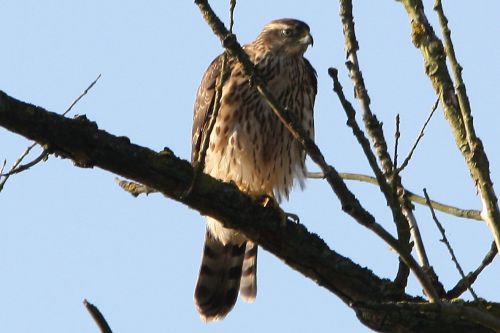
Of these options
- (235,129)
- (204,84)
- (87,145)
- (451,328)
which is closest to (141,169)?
(87,145)

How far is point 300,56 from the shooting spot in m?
6.57

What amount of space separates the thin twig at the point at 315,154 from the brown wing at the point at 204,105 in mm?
2841

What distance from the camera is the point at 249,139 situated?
5930mm

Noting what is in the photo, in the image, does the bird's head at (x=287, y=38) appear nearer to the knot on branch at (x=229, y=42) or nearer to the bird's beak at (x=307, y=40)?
the bird's beak at (x=307, y=40)

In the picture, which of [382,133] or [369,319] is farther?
[369,319]

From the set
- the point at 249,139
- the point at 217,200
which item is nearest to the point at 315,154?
the point at 217,200

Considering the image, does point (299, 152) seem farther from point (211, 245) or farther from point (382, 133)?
point (382, 133)

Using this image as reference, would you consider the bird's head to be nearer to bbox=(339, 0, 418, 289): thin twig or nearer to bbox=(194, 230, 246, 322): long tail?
bbox=(194, 230, 246, 322): long tail

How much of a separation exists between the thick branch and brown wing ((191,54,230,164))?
80.2 inches

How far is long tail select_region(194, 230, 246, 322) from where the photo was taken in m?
6.64

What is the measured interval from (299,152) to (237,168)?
0.43 m

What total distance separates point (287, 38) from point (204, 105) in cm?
77

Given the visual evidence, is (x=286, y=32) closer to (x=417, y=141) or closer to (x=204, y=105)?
(x=204, y=105)

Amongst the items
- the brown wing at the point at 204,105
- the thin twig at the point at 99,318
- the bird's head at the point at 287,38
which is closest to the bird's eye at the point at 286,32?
the bird's head at the point at 287,38
